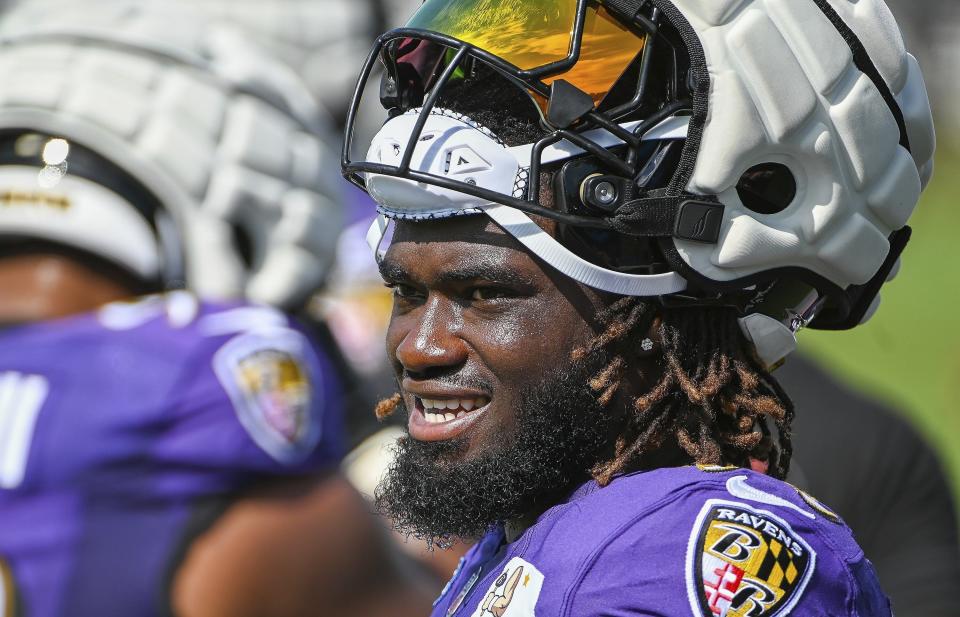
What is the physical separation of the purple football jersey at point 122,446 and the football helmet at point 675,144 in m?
1.43

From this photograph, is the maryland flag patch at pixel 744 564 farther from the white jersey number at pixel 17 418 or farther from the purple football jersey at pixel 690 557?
the white jersey number at pixel 17 418

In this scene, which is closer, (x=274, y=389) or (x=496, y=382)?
(x=496, y=382)

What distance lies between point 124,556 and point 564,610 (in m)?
1.88

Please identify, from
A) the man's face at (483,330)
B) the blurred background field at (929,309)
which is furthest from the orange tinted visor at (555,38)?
the blurred background field at (929,309)

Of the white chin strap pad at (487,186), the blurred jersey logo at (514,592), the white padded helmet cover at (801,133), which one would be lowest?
the blurred jersey logo at (514,592)

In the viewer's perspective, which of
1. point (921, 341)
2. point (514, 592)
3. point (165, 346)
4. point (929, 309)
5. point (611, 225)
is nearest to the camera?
point (514, 592)

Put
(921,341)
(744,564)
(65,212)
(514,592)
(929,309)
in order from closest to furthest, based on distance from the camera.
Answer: (744,564) < (514,592) < (65,212) < (921,341) < (929,309)

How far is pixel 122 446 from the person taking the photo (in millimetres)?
3119

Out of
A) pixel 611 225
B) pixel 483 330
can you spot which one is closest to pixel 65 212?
pixel 483 330

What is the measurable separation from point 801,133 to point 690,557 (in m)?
0.67

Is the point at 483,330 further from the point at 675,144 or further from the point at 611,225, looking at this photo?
the point at 675,144

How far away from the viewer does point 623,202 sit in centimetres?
180

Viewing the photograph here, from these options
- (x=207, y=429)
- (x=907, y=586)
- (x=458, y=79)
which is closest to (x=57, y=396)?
(x=207, y=429)

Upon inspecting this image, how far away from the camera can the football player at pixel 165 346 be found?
10.2 feet
